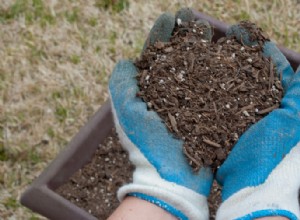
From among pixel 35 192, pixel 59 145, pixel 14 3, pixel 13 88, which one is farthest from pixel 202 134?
pixel 14 3

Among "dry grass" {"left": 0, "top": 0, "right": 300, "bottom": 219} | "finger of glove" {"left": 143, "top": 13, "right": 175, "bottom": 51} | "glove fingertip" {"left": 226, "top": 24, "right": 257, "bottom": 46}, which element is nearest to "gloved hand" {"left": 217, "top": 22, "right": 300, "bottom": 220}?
"glove fingertip" {"left": 226, "top": 24, "right": 257, "bottom": 46}

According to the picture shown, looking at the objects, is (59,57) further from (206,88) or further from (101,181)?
(206,88)

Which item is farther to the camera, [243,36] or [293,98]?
[243,36]

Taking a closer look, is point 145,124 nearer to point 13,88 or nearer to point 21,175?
point 21,175

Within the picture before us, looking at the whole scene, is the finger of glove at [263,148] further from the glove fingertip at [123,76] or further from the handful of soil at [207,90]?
the glove fingertip at [123,76]

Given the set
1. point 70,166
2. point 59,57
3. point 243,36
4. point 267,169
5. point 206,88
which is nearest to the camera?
point 267,169

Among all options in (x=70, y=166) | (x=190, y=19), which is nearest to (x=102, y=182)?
(x=70, y=166)

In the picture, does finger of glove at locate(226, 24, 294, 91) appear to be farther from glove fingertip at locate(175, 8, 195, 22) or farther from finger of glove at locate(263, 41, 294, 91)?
glove fingertip at locate(175, 8, 195, 22)

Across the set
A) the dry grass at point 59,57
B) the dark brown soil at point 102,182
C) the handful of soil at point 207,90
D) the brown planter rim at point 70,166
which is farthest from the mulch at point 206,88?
the dry grass at point 59,57
